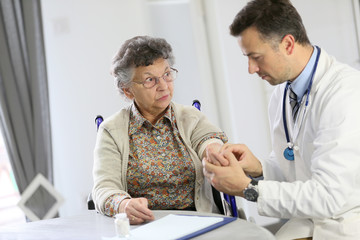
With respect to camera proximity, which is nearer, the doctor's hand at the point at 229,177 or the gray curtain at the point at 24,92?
the doctor's hand at the point at 229,177

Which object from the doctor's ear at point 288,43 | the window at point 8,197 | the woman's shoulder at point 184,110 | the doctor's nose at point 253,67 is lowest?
the window at point 8,197

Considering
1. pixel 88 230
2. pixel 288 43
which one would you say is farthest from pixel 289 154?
pixel 88 230

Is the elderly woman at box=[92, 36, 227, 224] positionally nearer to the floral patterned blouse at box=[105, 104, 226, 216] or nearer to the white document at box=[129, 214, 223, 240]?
the floral patterned blouse at box=[105, 104, 226, 216]

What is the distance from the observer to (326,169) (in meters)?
1.52

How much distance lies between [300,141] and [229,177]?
0.35m

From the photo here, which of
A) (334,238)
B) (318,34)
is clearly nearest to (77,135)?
(318,34)

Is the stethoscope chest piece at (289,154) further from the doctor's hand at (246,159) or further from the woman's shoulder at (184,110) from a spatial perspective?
the woman's shoulder at (184,110)

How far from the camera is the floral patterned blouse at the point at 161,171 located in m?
2.20

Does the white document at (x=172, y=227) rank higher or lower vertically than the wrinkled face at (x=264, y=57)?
lower

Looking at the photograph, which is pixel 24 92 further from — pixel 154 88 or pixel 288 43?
pixel 288 43

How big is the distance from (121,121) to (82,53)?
5.41ft

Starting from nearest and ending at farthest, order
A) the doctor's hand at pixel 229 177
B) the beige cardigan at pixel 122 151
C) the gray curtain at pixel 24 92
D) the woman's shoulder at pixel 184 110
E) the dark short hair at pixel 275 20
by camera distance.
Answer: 1. the doctor's hand at pixel 229 177
2. the dark short hair at pixel 275 20
3. the beige cardigan at pixel 122 151
4. the woman's shoulder at pixel 184 110
5. the gray curtain at pixel 24 92

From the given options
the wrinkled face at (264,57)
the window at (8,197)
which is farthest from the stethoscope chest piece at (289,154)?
the window at (8,197)

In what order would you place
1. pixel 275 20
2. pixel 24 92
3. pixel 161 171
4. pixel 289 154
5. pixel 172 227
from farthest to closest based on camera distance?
1. pixel 24 92
2. pixel 161 171
3. pixel 289 154
4. pixel 275 20
5. pixel 172 227
